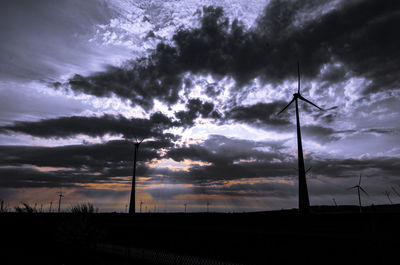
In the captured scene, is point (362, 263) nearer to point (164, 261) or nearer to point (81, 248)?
point (164, 261)

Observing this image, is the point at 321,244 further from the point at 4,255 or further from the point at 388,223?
the point at 388,223

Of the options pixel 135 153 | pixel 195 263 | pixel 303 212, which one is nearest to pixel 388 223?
pixel 303 212

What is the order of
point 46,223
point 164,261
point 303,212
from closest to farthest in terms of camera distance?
point 164,261 → point 46,223 → point 303,212

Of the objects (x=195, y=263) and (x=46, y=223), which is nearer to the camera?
(x=195, y=263)

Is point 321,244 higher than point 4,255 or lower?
higher

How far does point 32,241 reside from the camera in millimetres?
39562

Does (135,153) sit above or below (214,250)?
above

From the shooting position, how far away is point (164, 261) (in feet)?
Result: 85.7

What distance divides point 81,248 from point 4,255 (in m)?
14.2

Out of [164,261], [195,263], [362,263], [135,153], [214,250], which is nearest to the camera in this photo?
[362,263]

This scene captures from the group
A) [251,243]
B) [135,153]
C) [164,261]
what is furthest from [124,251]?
[135,153]

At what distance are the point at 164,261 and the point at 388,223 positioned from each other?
5105 cm

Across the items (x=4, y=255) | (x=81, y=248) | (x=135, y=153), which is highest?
(x=135, y=153)

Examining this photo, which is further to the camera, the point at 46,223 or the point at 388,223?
the point at 388,223
